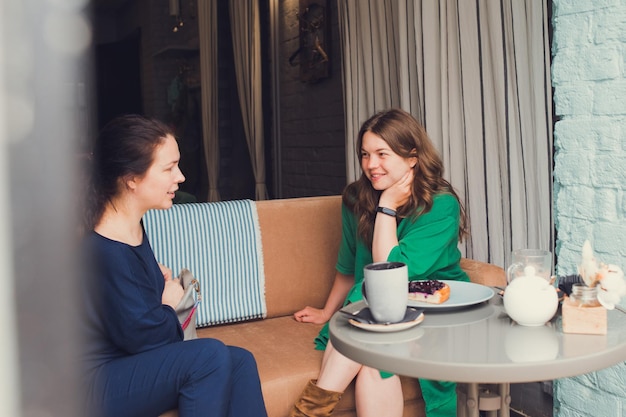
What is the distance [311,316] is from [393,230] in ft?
2.08

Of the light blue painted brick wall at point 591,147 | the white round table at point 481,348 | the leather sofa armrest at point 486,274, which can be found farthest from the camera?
the leather sofa armrest at point 486,274

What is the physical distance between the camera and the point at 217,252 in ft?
8.70

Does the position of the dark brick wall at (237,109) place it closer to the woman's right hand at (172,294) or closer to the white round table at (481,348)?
the woman's right hand at (172,294)

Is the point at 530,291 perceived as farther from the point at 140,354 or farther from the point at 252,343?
the point at 252,343

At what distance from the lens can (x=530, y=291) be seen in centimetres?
145

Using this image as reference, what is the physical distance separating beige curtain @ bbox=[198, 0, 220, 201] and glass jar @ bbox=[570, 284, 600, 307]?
4.63 m

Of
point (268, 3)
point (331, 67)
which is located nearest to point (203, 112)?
point (268, 3)

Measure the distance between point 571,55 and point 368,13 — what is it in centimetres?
159

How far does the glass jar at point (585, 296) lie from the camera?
141 cm

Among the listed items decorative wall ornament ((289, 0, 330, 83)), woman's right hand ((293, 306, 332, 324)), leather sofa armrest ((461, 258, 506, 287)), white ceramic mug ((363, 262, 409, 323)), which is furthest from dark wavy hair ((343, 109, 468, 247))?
decorative wall ornament ((289, 0, 330, 83))

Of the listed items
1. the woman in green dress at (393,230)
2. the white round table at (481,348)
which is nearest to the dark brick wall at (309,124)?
the woman in green dress at (393,230)

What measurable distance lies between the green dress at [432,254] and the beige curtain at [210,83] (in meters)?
3.69

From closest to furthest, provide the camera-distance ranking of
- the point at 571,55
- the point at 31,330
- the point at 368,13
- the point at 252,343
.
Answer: the point at 31,330 < the point at 571,55 < the point at 252,343 < the point at 368,13

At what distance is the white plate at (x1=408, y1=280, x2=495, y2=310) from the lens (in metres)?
1.59
